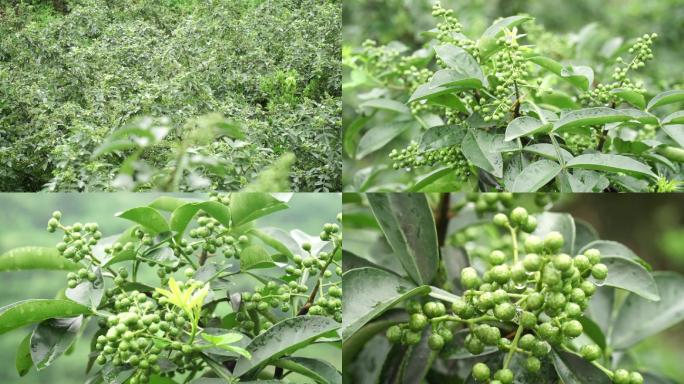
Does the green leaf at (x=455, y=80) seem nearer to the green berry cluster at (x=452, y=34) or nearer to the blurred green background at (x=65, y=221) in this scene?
the green berry cluster at (x=452, y=34)

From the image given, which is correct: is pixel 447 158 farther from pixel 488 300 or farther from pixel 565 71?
pixel 488 300

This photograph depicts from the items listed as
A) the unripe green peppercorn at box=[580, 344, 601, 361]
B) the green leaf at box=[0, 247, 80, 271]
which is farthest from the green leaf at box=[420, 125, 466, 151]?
the green leaf at box=[0, 247, 80, 271]

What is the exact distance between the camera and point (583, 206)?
1.59 metres

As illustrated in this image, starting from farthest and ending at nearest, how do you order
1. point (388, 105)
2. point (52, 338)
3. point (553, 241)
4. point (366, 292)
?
1. point (388, 105)
2. point (52, 338)
3. point (366, 292)
4. point (553, 241)

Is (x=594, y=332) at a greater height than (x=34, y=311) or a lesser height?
lesser

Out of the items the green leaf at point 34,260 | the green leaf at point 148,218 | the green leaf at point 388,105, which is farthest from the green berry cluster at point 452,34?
the green leaf at point 34,260

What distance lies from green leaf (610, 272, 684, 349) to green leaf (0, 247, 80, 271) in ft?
2.57

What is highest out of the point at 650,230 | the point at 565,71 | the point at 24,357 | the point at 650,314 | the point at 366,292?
the point at 565,71

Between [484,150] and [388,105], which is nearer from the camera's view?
[484,150]

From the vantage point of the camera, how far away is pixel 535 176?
3.48 feet

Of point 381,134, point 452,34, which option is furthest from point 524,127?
point 381,134

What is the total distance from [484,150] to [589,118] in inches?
6.0

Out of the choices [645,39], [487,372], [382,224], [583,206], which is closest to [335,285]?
[382,224]

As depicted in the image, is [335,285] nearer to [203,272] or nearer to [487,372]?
[203,272]
